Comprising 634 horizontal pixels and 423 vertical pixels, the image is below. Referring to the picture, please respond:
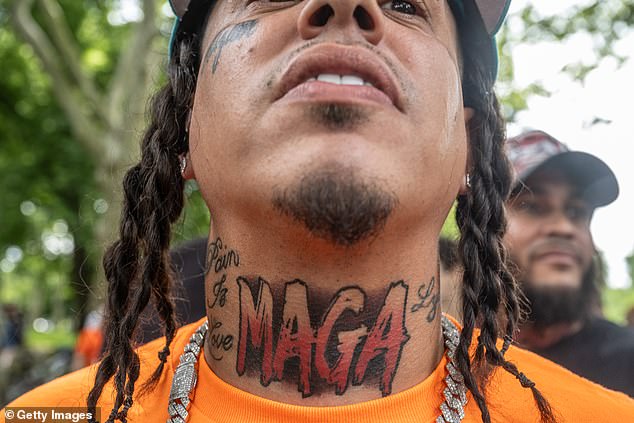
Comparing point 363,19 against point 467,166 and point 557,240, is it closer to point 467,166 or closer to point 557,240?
point 467,166

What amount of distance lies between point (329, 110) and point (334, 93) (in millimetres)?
61

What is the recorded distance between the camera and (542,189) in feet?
13.0

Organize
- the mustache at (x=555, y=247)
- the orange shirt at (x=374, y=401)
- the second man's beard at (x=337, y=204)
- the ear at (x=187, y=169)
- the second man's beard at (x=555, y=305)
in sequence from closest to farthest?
the second man's beard at (x=337, y=204), the orange shirt at (x=374, y=401), the ear at (x=187, y=169), the second man's beard at (x=555, y=305), the mustache at (x=555, y=247)

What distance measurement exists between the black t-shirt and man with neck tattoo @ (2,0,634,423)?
1.07 metres

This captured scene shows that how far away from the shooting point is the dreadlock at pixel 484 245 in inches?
79.4

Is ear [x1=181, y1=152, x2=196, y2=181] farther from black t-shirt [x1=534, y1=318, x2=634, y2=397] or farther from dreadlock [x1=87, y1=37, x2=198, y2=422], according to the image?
black t-shirt [x1=534, y1=318, x2=634, y2=397]

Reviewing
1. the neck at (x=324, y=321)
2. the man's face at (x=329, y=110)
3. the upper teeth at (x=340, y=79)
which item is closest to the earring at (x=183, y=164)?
the man's face at (x=329, y=110)

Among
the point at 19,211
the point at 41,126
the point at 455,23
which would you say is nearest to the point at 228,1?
the point at 455,23

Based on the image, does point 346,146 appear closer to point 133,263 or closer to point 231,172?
point 231,172

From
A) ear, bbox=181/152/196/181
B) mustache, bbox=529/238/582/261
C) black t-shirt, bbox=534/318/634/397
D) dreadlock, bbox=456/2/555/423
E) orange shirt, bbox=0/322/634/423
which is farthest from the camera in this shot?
mustache, bbox=529/238/582/261

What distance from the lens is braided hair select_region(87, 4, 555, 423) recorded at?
205 cm

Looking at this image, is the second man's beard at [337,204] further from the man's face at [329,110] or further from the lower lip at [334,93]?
the lower lip at [334,93]

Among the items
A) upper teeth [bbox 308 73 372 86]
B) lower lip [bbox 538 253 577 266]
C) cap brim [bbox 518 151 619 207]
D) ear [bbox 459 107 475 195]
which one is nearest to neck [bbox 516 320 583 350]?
lower lip [bbox 538 253 577 266]

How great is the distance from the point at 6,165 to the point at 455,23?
13.9 metres
